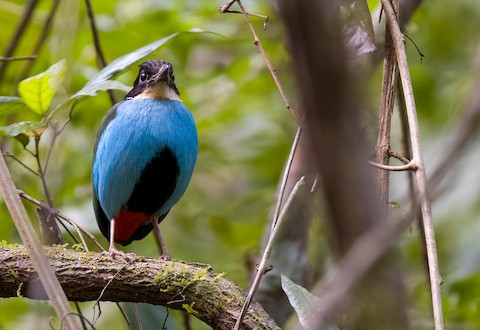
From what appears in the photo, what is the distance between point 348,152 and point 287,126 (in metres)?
4.45

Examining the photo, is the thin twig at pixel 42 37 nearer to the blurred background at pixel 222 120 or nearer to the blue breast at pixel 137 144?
the blurred background at pixel 222 120

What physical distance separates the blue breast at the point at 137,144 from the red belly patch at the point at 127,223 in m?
0.11

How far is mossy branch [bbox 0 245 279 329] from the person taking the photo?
269 cm

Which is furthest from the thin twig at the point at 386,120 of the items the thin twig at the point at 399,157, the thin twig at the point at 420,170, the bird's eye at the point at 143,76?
the bird's eye at the point at 143,76

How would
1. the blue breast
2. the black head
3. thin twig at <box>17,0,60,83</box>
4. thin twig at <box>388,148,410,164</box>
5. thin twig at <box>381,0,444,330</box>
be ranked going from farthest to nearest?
thin twig at <box>17,0,60,83</box>
the black head
the blue breast
thin twig at <box>388,148,410,164</box>
thin twig at <box>381,0,444,330</box>

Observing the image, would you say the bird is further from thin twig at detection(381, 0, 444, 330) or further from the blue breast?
thin twig at detection(381, 0, 444, 330)

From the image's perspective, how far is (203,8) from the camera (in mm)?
5184

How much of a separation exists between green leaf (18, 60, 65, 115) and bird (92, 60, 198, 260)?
0.41 m

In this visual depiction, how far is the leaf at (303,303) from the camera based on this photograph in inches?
90.1

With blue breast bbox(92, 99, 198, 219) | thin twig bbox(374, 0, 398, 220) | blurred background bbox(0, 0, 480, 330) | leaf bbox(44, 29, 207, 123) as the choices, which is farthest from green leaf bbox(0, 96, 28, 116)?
thin twig bbox(374, 0, 398, 220)

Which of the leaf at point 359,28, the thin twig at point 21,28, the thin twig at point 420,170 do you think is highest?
the thin twig at point 21,28

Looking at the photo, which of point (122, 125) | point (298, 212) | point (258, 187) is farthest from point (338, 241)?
point (258, 187)

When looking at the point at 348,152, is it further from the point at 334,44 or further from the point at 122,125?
the point at 122,125

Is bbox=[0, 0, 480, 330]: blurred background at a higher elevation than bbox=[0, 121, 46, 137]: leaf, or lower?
higher
